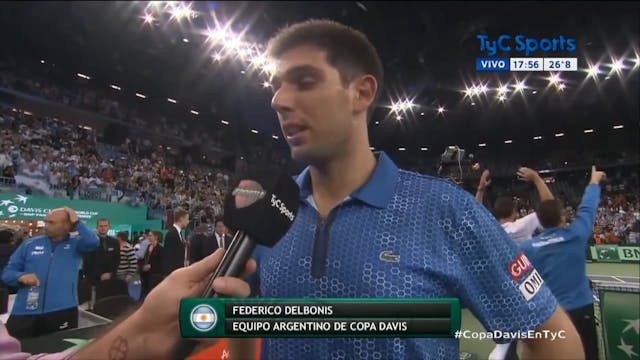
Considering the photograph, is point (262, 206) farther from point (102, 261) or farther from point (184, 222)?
point (102, 261)

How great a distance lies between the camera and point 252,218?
24.0 inches

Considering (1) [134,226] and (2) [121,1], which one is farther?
(2) [121,1]

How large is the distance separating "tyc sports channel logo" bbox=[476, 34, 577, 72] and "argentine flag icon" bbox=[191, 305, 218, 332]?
1.17 meters

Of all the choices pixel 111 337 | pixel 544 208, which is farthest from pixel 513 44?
pixel 111 337

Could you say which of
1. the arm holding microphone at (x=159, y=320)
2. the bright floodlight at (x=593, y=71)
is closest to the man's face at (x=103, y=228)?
the arm holding microphone at (x=159, y=320)

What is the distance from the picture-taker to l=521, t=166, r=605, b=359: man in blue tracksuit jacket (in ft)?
5.15

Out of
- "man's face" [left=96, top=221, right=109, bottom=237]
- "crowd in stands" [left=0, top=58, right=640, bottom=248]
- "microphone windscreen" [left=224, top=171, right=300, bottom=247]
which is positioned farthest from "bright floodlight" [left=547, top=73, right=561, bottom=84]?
"man's face" [left=96, top=221, right=109, bottom=237]

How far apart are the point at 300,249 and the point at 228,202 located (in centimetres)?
18

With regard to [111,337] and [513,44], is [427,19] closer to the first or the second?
[513,44]

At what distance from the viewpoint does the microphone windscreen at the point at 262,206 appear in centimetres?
61

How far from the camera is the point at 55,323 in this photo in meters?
2.27

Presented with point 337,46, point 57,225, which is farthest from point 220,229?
point 57,225

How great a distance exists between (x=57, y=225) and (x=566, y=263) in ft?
8.90

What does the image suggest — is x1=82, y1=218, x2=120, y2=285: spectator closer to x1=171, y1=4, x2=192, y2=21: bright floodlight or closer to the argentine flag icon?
x1=171, y1=4, x2=192, y2=21: bright floodlight
